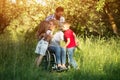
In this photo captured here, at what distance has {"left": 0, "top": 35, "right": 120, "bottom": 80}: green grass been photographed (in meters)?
9.98

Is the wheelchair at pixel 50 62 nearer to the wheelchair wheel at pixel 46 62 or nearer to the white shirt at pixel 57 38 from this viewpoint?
the wheelchair wheel at pixel 46 62

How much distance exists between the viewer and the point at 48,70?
1144cm

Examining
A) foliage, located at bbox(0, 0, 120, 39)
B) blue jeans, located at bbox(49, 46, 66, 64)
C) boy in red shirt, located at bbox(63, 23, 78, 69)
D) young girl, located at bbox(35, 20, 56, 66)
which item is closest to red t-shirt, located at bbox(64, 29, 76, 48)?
boy in red shirt, located at bbox(63, 23, 78, 69)

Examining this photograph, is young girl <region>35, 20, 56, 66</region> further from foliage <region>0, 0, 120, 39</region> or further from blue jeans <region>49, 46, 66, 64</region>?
foliage <region>0, 0, 120, 39</region>

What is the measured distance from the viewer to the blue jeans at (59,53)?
1169 cm

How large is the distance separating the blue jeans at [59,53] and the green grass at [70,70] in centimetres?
48

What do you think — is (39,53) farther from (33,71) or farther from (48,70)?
(33,71)

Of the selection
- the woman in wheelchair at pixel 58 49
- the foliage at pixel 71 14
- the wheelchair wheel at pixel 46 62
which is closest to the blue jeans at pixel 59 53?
the woman in wheelchair at pixel 58 49

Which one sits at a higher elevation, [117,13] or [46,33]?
[117,13]

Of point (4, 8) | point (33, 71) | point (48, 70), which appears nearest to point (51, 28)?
point (48, 70)

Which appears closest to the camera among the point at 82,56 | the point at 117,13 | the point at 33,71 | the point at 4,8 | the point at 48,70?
the point at 33,71

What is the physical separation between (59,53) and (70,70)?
26.2 inches

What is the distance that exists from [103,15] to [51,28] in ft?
24.6

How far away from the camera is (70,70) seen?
11312 millimetres
